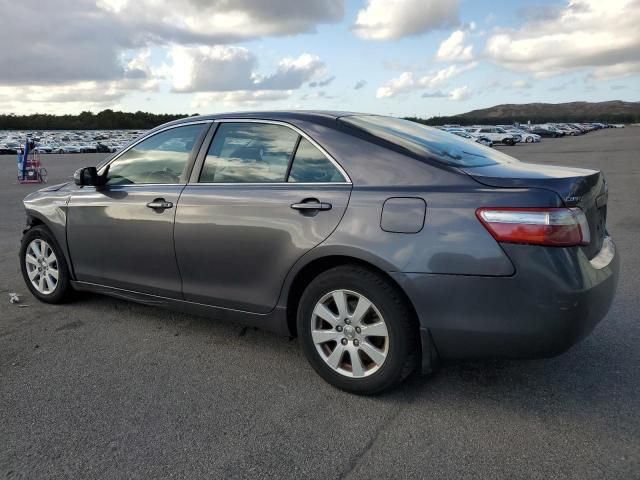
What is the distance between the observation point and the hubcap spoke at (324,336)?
11.0 feet

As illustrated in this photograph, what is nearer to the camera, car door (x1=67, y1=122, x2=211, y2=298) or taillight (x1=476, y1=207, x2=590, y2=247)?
taillight (x1=476, y1=207, x2=590, y2=247)

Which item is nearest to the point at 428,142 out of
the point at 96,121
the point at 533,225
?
the point at 533,225

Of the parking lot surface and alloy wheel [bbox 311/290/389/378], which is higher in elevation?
alloy wheel [bbox 311/290/389/378]

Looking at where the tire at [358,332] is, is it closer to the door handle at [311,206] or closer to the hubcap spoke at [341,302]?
the hubcap spoke at [341,302]

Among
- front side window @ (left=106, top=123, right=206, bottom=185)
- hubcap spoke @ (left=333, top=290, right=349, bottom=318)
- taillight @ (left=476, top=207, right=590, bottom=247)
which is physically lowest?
hubcap spoke @ (left=333, top=290, right=349, bottom=318)

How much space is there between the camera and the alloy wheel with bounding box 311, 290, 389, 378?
3.20m

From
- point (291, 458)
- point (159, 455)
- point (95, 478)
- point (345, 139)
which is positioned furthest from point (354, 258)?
point (95, 478)

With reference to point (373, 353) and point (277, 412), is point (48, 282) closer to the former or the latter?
point (277, 412)

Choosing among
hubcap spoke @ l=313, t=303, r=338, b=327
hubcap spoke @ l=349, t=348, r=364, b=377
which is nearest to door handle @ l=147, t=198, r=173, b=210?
hubcap spoke @ l=313, t=303, r=338, b=327

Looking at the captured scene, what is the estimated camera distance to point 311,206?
131 inches

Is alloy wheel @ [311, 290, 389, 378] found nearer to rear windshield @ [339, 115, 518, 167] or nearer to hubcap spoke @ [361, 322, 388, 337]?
hubcap spoke @ [361, 322, 388, 337]

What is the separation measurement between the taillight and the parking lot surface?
3.25ft

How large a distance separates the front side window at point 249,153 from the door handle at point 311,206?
27 cm

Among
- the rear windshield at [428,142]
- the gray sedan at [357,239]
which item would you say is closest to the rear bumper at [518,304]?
the gray sedan at [357,239]
